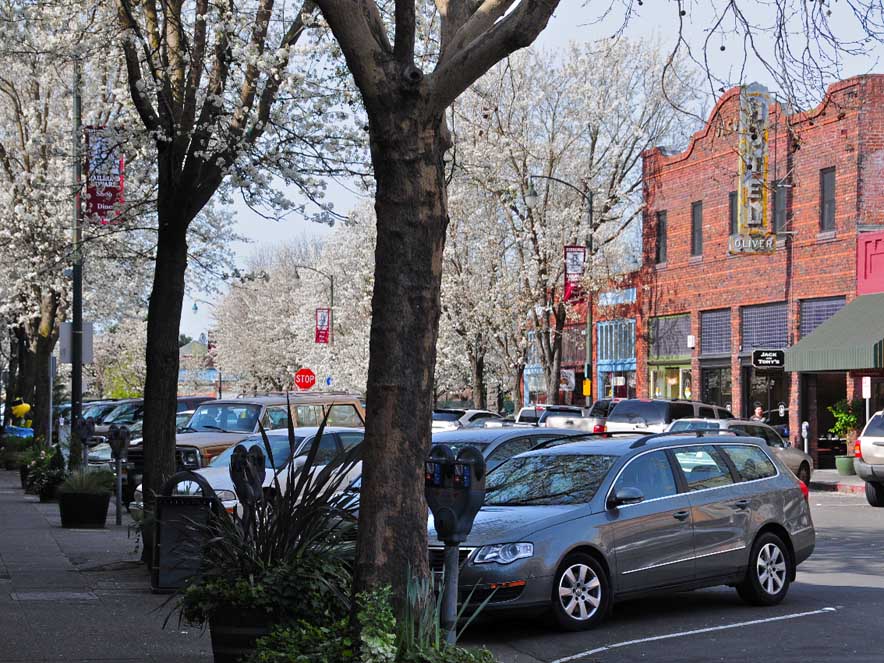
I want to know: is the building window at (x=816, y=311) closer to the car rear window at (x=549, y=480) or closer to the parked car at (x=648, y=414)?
the parked car at (x=648, y=414)

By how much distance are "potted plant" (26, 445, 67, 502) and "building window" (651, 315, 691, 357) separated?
2217 centimetres

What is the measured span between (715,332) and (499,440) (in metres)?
25.3

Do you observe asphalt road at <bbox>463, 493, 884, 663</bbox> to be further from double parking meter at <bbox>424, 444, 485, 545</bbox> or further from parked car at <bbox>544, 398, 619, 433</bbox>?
parked car at <bbox>544, 398, 619, 433</bbox>

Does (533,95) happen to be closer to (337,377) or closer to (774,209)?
(774,209)

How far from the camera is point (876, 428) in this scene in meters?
23.0

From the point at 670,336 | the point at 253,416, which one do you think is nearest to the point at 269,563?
the point at 253,416

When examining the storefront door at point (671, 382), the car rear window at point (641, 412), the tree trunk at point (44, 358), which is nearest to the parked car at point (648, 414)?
the car rear window at point (641, 412)

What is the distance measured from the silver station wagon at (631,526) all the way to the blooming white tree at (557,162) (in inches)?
1168

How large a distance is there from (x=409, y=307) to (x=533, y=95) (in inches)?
1427

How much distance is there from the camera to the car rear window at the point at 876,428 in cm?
2294

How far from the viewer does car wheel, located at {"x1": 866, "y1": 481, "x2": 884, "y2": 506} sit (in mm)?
23703

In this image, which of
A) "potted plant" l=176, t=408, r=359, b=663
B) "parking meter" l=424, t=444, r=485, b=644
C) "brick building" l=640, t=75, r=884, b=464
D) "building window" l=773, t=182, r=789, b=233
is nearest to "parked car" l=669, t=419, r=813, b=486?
"brick building" l=640, t=75, r=884, b=464

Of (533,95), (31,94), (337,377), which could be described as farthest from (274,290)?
(31,94)

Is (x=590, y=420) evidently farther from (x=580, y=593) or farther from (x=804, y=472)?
(x=580, y=593)
